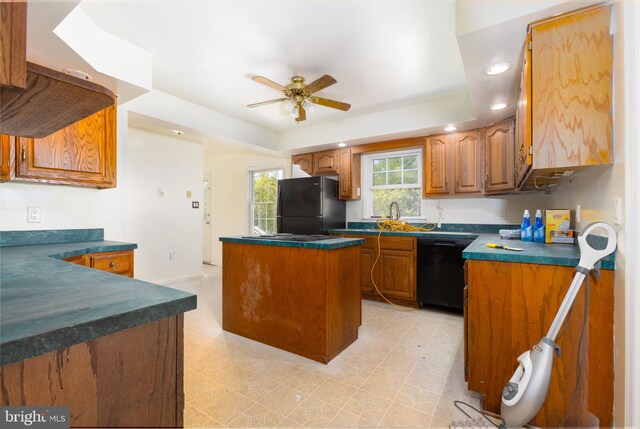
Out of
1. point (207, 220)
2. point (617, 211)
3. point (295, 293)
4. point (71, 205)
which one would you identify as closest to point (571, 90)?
point (617, 211)

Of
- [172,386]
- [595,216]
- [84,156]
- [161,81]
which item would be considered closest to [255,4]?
[161,81]

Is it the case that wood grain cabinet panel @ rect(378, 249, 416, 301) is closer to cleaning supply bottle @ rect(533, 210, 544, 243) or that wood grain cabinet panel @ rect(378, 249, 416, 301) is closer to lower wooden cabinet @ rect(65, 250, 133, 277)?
cleaning supply bottle @ rect(533, 210, 544, 243)

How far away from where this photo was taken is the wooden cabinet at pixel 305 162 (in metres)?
4.66

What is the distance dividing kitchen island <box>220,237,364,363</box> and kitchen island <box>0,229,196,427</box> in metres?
1.38

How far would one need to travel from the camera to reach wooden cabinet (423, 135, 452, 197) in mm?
3529

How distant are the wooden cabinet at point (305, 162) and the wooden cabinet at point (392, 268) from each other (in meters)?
1.59

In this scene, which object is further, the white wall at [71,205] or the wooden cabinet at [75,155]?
the white wall at [71,205]

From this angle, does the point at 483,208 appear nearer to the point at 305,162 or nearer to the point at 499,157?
the point at 499,157

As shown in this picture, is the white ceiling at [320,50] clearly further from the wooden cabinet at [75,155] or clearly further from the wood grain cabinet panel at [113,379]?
the wood grain cabinet panel at [113,379]

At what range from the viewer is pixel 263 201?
18.2 ft

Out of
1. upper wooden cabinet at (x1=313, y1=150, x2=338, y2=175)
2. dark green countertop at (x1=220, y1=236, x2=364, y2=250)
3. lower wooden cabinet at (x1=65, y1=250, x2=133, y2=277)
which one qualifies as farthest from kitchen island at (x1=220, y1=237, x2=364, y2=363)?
upper wooden cabinet at (x1=313, y1=150, x2=338, y2=175)

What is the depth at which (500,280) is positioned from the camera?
154 cm

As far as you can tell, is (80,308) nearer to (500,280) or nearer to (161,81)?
(500,280)

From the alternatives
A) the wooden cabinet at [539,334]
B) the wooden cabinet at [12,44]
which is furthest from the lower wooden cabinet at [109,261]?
the wooden cabinet at [539,334]
